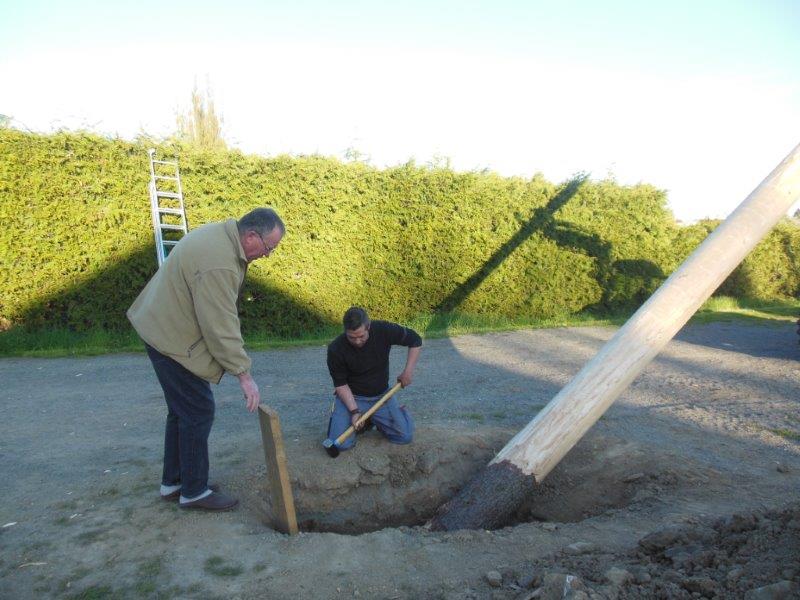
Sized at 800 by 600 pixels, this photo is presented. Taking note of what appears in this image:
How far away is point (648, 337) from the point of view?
372cm

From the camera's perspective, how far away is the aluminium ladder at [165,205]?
28.1 ft

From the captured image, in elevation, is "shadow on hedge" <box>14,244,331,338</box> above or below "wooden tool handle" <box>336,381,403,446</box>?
above

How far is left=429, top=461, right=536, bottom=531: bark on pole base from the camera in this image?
12.3 feet

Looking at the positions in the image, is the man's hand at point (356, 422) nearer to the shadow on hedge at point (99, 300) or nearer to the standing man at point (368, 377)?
the standing man at point (368, 377)

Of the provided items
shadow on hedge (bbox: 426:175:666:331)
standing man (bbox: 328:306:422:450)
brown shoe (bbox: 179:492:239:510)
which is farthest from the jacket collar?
shadow on hedge (bbox: 426:175:666:331)

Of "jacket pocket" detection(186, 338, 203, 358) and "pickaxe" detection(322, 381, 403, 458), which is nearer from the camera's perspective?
"jacket pocket" detection(186, 338, 203, 358)

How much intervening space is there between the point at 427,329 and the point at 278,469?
7.34 m

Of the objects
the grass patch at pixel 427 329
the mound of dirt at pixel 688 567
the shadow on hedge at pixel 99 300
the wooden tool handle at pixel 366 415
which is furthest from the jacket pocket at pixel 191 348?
the shadow on hedge at pixel 99 300

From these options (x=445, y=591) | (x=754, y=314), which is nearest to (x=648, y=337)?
(x=445, y=591)

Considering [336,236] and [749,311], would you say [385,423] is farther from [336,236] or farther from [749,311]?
[749,311]

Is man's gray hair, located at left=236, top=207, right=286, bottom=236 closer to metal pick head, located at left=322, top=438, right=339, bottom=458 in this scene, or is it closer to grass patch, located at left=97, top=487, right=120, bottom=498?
metal pick head, located at left=322, top=438, right=339, bottom=458

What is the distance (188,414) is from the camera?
3.48 metres

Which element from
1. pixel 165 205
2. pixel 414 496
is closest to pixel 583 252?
pixel 165 205

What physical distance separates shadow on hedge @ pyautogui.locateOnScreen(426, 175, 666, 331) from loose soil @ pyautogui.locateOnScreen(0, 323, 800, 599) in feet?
13.3
